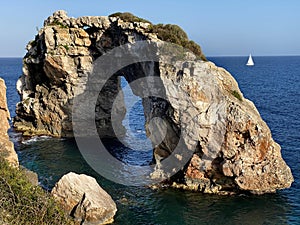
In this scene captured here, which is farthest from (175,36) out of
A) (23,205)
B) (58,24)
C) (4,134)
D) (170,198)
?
(23,205)

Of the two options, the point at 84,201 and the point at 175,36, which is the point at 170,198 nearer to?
the point at 84,201

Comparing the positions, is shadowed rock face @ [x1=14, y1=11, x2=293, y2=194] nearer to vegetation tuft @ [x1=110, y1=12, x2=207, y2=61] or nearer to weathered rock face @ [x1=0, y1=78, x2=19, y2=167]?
vegetation tuft @ [x1=110, y1=12, x2=207, y2=61]

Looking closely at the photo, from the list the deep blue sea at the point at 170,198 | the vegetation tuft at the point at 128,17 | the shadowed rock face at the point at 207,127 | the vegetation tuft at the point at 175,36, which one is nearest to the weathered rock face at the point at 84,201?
the deep blue sea at the point at 170,198

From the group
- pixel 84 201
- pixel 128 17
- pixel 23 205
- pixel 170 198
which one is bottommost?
pixel 170 198

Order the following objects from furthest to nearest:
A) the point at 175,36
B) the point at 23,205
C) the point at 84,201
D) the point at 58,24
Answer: the point at 58,24
the point at 175,36
the point at 84,201
the point at 23,205

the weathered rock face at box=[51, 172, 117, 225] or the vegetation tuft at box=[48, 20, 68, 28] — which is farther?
the vegetation tuft at box=[48, 20, 68, 28]

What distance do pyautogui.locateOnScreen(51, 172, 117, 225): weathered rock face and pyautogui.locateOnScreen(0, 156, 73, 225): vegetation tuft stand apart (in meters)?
3.47

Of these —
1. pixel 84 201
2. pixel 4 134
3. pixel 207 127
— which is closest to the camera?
pixel 84 201

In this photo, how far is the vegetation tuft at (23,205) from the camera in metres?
20.8

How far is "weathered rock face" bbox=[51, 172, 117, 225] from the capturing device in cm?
2748

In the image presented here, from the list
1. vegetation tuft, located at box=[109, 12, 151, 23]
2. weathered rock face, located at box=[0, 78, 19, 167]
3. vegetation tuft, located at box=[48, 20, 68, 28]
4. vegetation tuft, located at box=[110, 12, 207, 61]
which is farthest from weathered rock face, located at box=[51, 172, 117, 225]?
vegetation tuft, located at box=[48, 20, 68, 28]

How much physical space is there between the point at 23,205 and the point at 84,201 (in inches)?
297

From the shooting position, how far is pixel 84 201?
27.8m

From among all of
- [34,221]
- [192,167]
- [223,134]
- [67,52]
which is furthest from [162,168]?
[67,52]
